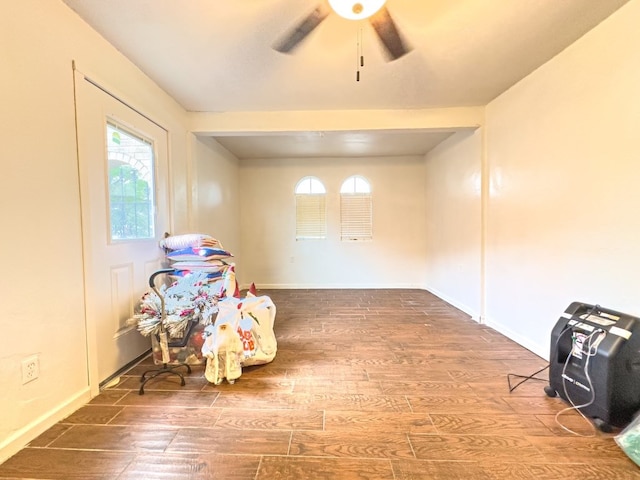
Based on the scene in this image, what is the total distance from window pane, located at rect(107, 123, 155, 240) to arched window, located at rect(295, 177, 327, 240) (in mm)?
3000

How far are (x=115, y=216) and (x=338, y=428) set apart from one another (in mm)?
2210

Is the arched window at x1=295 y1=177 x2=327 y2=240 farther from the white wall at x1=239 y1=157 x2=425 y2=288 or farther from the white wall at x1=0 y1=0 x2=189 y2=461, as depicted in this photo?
the white wall at x1=0 y1=0 x2=189 y2=461

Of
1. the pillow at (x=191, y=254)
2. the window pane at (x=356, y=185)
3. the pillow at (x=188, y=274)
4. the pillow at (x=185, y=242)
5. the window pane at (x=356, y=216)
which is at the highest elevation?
the window pane at (x=356, y=185)

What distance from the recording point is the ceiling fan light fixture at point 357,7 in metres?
1.39

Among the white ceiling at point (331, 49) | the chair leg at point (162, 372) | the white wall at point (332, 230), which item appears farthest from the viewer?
the white wall at point (332, 230)

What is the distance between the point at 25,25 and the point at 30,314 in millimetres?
1560

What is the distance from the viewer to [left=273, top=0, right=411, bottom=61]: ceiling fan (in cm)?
142

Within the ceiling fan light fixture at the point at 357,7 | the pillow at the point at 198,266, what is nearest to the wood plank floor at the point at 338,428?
the pillow at the point at 198,266

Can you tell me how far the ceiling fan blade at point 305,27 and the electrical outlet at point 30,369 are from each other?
7.85 ft

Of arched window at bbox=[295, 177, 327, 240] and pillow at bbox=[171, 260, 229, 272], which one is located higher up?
arched window at bbox=[295, 177, 327, 240]

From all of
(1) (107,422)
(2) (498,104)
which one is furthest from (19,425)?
(2) (498,104)

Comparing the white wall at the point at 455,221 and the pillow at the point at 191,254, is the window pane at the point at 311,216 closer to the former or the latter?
the white wall at the point at 455,221

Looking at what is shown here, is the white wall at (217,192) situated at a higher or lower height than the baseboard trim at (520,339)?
higher

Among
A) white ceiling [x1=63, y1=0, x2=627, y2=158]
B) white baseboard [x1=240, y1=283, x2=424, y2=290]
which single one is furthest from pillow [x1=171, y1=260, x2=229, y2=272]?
white baseboard [x1=240, y1=283, x2=424, y2=290]
